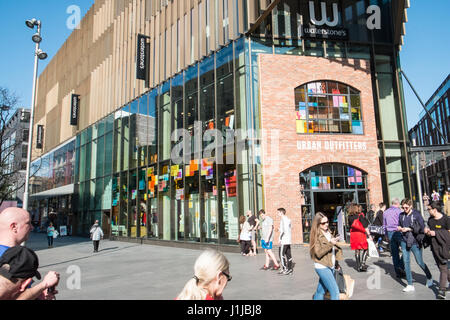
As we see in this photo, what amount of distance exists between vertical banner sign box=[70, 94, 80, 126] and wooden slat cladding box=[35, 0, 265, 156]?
2.34 ft

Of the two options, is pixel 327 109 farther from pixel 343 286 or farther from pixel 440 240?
pixel 343 286

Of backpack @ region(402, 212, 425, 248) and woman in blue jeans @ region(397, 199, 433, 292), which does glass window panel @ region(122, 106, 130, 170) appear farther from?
backpack @ region(402, 212, 425, 248)

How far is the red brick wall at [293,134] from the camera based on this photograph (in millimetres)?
→ 15141

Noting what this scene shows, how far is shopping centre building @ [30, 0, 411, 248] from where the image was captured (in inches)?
615

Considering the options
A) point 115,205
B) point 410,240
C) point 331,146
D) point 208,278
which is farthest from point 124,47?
point 208,278

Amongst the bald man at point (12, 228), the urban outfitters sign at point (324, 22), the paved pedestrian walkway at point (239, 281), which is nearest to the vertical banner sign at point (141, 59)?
the urban outfitters sign at point (324, 22)

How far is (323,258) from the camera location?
5094 millimetres

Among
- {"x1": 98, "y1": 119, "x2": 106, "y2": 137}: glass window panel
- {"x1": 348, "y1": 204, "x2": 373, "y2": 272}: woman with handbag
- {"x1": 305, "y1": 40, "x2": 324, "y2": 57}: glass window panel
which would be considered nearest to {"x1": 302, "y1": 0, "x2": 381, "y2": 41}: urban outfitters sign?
{"x1": 305, "y1": 40, "x2": 324, "y2": 57}: glass window panel

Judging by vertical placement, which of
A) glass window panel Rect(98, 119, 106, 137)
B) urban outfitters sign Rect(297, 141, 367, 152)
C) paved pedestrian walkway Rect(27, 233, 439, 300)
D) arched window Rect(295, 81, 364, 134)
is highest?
glass window panel Rect(98, 119, 106, 137)

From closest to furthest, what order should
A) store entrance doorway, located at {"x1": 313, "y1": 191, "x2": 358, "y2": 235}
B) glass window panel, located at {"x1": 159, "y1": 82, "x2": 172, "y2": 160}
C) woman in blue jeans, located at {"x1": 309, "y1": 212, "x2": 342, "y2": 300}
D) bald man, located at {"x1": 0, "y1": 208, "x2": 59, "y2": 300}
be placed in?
1. bald man, located at {"x1": 0, "y1": 208, "x2": 59, "y2": 300}
2. woman in blue jeans, located at {"x1": 309, "y1": 212, "x2": 342, "y2": 300}
3. store entrance doorway, located at {"x1": 313, "y1": 191, "x2": 358, "y2": 235}
4. glass window panel, located at {"x1": 159, "y1": 82, "x2": 172, "y2": 160}

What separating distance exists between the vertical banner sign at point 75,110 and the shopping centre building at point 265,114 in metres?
13.9

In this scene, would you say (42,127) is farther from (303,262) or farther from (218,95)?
(303,262)

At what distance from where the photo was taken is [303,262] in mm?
11055
